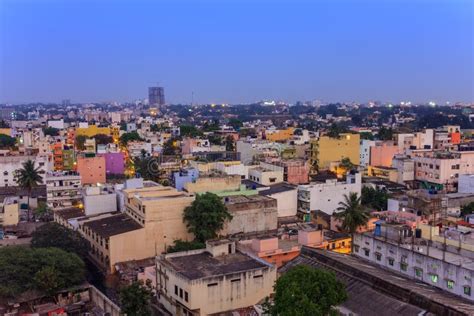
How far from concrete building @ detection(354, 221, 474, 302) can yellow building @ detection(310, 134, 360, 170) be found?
27276mm

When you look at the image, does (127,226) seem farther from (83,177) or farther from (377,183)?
(377,183)

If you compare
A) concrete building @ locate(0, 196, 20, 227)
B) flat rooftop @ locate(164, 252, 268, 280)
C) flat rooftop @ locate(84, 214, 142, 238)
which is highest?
flat rooftop @ locate(84, 214, 142, 238)

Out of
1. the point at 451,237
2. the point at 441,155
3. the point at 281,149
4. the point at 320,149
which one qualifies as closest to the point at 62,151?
the point at 281,149

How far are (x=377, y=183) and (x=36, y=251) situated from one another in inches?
1116

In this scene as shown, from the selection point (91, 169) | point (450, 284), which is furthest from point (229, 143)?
point (450, 284)

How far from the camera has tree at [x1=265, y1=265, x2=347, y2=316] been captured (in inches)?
545

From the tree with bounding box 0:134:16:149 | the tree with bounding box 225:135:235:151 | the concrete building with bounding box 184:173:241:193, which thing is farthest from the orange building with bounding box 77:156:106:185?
the tree with bounding box 0:134:16:149

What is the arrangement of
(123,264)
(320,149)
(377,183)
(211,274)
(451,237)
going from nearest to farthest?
1. (211,274)
2. (451,237)
3. (123,264)
4. (377,183)
5. (320,149)

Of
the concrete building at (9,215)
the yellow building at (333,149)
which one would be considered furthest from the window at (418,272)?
the yellow building at (333,149)

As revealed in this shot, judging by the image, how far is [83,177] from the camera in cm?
4256

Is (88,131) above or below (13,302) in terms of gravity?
above

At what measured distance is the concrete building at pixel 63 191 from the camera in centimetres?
3644

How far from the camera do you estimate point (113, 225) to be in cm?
2747

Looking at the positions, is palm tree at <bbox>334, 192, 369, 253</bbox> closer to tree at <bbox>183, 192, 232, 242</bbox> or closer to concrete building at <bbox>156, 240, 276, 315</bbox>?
concrete building at <bbox>156, 240, 276, 315</bbox>
